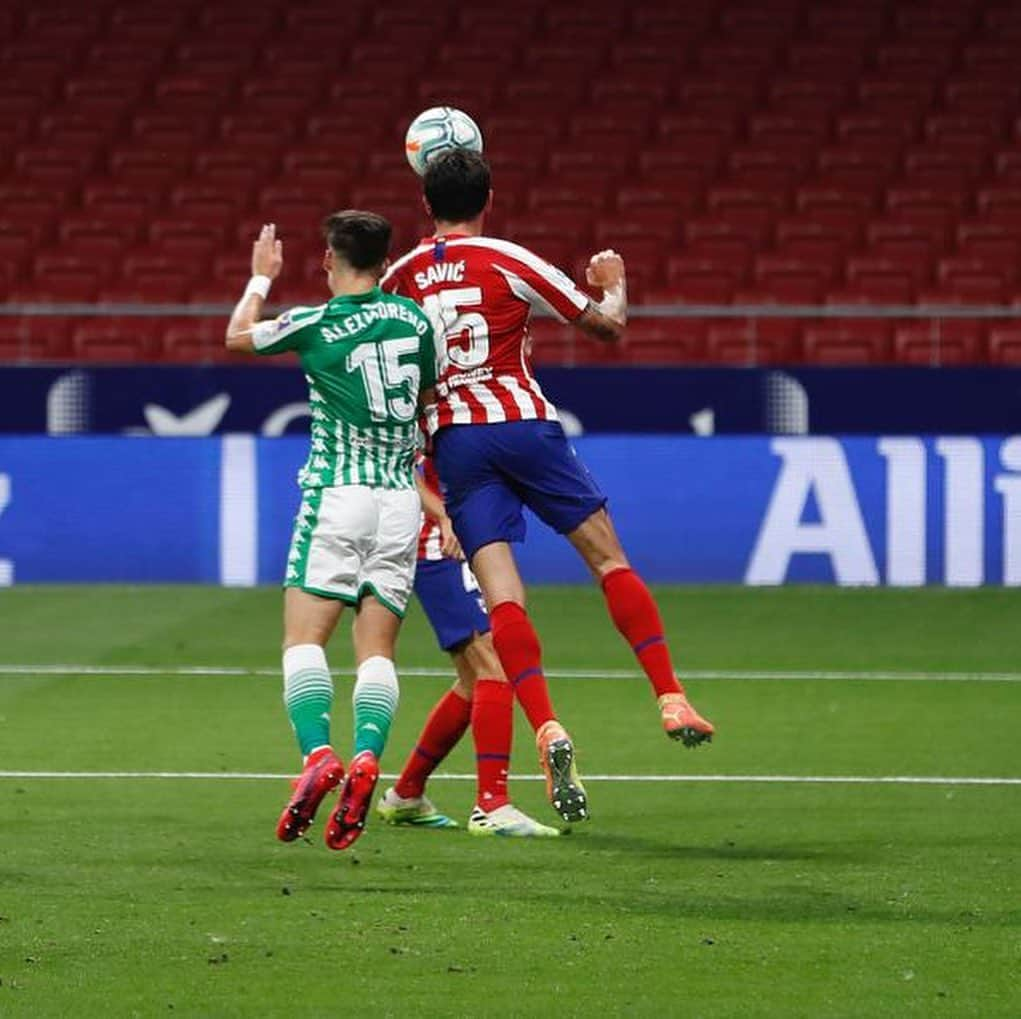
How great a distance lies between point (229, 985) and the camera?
219 inches

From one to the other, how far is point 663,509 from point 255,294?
8.94m

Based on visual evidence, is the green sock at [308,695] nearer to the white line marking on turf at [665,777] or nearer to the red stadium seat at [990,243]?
the white line marking on turf at [665,777]

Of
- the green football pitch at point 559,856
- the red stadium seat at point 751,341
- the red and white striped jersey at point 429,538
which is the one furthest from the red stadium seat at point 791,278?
the red and white striped jersey at point 429,538

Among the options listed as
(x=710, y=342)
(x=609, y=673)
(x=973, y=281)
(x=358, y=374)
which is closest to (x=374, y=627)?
(x=358, y=374)

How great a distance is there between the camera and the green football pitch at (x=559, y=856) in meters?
5.61

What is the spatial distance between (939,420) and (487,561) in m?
9.28

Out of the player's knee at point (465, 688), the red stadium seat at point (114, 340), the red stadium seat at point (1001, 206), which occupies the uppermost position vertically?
the red stadium seat at point (1001, 206)

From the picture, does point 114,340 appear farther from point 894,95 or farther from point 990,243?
point 894,95

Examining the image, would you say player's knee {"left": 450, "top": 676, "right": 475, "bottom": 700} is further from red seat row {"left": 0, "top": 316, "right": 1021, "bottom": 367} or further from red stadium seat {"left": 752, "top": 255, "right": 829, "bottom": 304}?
red stadium seat {"left": 752, "top": 255, "right": 829, "bottom": 304}

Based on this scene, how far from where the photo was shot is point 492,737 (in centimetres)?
795

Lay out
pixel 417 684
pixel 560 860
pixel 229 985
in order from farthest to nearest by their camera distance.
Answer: pixel 417 684 → pixel 560 860 → pixel 229 985

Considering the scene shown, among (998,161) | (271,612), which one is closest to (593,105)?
(998,161)

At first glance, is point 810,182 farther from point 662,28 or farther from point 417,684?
point 417,684

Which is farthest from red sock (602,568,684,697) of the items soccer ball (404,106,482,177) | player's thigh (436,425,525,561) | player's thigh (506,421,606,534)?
soccer ball (404,106,482,177)
